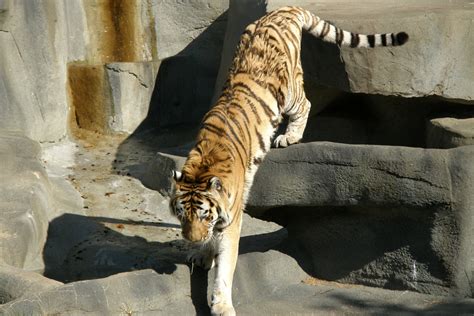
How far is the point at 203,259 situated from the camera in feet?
17.6

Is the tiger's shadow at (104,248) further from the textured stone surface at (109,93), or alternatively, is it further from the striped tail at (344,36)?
the textured stone surface at (109,93)

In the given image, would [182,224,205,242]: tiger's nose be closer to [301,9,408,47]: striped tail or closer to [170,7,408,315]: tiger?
[170,7,408,315]: tiger

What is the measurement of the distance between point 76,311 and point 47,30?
4166mm

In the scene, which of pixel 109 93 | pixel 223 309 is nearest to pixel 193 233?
pixel 223 309

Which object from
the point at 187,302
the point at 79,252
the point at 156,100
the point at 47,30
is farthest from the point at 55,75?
the point at 187,302

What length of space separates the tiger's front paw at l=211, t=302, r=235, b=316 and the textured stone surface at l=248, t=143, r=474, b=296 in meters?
0.92

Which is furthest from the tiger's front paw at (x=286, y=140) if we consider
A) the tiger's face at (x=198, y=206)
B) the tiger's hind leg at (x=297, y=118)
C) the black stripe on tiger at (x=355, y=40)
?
the tiger's face at (x=198, y=206)

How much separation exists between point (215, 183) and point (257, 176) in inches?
36.7

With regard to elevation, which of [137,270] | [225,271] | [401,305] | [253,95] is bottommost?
[401,305]

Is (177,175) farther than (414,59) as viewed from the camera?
No

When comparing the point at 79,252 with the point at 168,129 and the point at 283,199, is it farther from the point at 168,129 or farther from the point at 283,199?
the point at 168,129

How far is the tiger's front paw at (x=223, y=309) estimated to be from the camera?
4.96m

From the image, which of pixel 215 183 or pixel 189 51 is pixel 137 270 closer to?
pixel 215 183

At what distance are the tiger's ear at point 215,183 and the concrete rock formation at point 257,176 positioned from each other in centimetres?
68
